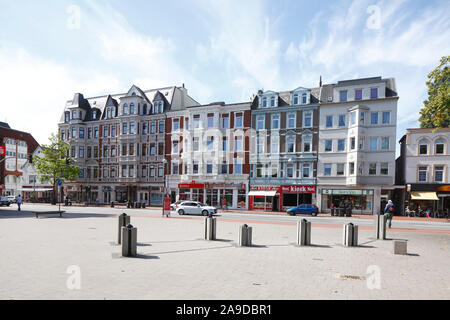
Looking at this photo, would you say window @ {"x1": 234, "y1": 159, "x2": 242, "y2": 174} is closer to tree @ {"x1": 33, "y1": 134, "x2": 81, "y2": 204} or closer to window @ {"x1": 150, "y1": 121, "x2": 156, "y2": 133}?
window @ {"x1": 150, "y1": 121, "x2": 156, "y2": 133}

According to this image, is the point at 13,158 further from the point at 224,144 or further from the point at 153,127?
the point at 224,144

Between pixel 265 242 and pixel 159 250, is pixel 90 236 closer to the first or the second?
pixel 159 250

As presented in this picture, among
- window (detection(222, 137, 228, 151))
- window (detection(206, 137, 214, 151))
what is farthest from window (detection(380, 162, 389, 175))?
window (detection(206, 137, 214, 151))

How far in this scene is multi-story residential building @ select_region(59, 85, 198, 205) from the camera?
45.4 metres

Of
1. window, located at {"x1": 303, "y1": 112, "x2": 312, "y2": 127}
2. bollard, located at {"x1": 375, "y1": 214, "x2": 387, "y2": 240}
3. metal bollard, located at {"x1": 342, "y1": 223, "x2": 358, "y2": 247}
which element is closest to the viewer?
metal bollard, located at {"x1": 342, "y1": 223, "x2": 358, "y2": 247}

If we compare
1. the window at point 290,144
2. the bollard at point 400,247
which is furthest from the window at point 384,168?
the bollard at point 400,247

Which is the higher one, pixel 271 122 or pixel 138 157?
pixel 271 122

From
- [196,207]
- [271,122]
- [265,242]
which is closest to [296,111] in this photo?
[271,122]

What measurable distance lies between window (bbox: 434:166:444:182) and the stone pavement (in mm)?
25968

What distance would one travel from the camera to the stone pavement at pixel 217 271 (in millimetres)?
5828

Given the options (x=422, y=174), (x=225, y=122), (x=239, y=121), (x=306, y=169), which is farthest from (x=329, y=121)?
(x=225, y=122)

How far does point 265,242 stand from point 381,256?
169 inches

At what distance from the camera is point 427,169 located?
110ft

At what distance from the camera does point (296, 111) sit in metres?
38.0
